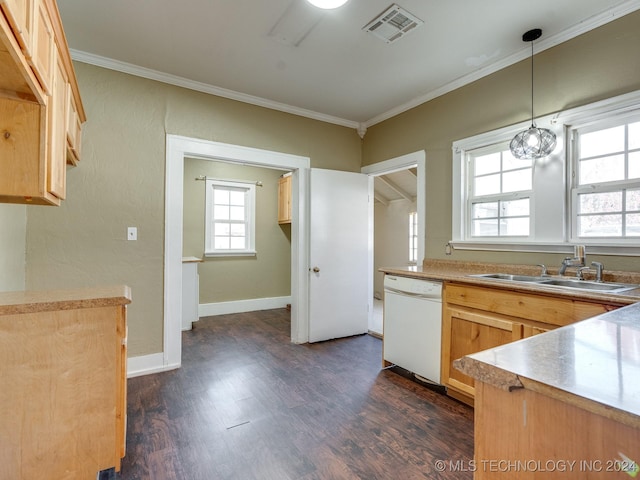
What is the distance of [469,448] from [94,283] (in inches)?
115

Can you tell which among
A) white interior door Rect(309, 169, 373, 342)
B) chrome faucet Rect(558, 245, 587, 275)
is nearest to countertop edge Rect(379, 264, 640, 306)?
chrome faucet Rect(558, 245, 587, 275)

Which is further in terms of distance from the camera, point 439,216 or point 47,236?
point 439,216

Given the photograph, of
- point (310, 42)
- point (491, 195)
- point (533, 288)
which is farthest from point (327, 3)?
point (533, 288)

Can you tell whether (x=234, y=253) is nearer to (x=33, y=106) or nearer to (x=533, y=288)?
(x=33, y=106)

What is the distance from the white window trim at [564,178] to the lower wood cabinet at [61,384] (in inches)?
104

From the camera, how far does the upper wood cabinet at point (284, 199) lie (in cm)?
509

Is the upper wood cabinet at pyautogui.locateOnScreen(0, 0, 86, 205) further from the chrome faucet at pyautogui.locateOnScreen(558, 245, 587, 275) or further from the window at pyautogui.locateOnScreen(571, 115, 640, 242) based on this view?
the window at pyautogui.locateOnScreen(571, 115, 640, 242)

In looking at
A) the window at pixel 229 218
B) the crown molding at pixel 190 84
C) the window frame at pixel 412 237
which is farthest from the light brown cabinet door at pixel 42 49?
the window frame at pixel 412 237

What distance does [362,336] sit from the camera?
3.86 m

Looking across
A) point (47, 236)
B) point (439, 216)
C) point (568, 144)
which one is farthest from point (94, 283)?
point (568, 144)

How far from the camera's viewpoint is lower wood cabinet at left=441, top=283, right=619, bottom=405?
1.75m

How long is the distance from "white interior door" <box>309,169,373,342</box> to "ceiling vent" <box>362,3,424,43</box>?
155 cm

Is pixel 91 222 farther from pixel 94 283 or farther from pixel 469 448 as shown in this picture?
pixel 469 448

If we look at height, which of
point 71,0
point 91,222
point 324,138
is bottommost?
point 91,222
